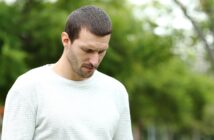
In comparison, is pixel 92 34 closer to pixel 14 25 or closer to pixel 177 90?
pixel 14 25

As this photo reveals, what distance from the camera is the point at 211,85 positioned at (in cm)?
2881

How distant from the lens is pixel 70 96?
343cm

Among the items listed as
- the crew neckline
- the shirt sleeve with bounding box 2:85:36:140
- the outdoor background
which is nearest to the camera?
the shirt sleeve with bounding box 2:85:36:140

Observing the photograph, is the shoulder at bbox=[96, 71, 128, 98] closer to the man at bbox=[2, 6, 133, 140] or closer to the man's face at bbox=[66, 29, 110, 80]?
the man at bbox=[2, 6, 133, 140]

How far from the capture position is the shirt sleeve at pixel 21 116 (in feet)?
10.9

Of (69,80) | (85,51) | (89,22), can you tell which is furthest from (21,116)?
(89,22)

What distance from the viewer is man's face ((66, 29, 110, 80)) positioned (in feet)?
11.0

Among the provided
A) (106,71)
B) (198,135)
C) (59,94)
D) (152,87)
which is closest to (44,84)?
(59,94)

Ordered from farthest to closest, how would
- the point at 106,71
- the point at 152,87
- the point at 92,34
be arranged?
the point at 152,87 < the point at 106,71 < the point at 92,34

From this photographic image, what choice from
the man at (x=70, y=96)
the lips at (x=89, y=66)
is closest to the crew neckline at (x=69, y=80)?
the man at (x=70, y=96)

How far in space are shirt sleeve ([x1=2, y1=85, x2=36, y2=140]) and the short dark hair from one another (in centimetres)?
34

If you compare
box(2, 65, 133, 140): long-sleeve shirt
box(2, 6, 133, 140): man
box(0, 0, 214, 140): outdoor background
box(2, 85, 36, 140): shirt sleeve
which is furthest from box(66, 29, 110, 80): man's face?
box(0, 0, 214, 140): outdoor background

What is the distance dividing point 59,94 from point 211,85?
2574 cm

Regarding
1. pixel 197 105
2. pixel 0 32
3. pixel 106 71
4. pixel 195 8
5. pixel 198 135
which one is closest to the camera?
pixel 195 8
